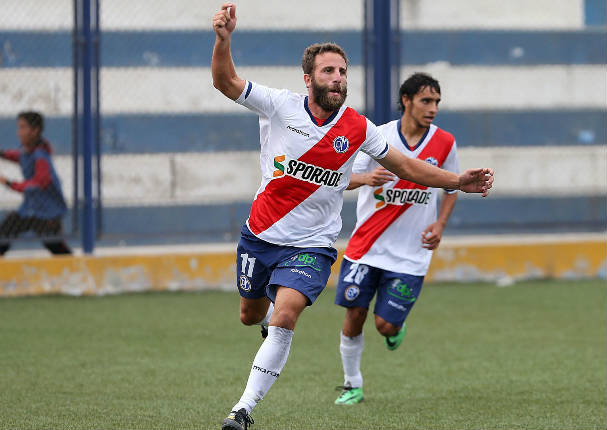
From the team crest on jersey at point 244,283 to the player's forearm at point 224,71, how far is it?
1.12 meters

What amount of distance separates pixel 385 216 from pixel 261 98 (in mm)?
1922

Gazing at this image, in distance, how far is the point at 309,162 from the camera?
606 centimetres

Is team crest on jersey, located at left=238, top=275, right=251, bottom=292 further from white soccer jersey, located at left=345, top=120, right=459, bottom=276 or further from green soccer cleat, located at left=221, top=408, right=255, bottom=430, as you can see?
white soccer jersey, located at left=345, top=120, right=459, bottom=276

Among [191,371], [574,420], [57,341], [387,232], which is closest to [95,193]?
[57,341]

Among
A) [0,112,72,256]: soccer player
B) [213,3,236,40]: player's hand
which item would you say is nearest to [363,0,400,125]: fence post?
[0,112,72,256]: soccer player

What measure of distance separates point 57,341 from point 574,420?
439 centimetres

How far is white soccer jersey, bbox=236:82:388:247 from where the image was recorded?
6.05m

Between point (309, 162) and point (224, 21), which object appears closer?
point (224, 21)

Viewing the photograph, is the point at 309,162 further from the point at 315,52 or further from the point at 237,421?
the point at 237,421

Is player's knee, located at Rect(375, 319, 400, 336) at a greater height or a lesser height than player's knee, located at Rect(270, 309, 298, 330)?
lesser

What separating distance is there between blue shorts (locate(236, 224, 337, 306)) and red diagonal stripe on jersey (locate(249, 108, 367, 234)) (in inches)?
5.1

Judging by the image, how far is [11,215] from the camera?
1155 cm

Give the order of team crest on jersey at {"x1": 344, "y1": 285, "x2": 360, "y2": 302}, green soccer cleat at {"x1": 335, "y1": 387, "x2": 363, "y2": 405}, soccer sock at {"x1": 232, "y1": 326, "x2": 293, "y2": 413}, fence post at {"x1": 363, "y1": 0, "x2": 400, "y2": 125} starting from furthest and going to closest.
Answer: fence post at {"x1": 363, "y1": 0, "x2": 400, "y2": 125} → team crest on jersey at {"x1": 344, "y1": 285, "x2": 360, "y2": 302} → green soccer cleat at {"x1": 335, "y1": 387, "x2": 363, "y2": 405} → soccer sock at {"x1": 232, "y1": 326, "x2": 293, "y2": 413}

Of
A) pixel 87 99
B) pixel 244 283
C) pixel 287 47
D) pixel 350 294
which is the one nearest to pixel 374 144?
pixel 244 283
